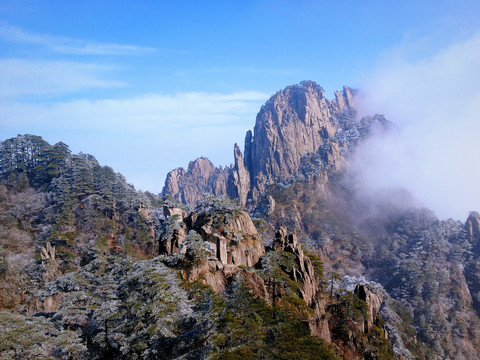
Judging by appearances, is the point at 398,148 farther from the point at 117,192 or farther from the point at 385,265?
the point at 117,192

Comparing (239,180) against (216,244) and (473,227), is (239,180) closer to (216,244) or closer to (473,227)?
(473,227)

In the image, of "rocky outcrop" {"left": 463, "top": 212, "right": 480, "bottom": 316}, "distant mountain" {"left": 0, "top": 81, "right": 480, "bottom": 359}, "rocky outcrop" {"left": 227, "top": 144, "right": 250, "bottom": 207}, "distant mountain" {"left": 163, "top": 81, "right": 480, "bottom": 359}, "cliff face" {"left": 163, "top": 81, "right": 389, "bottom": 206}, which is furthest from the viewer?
"rocky outcrop" {"left": 227, "top": 144, "right": 250, "bottom": 207}

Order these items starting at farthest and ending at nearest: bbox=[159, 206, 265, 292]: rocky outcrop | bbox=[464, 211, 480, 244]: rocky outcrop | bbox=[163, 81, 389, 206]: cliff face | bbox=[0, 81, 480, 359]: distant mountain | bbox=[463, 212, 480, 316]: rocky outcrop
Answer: bbox=[163, 81, 389, 206]: cliff face
bbox=[464, 211, 480, 244]: rocky outcrop
bbox=[463, 212, 480, 316]: rocky outcrop
bbox=[159, 206, 265, 292]: rocky outcrop
bbox=[0, 81, 480, 359]: distant mountain

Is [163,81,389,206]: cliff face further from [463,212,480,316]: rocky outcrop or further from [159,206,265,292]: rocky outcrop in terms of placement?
[159,206,265,292]: rocky outcrop

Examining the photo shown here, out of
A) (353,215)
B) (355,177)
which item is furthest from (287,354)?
(355,177)

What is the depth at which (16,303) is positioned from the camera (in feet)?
143

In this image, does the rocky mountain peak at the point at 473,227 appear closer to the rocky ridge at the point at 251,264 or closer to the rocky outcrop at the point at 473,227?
the rocky outcrop at the point at 473,227

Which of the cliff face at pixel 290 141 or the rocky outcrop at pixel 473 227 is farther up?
the cliff face at pixel 290 141

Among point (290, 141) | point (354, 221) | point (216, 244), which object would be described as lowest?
point (354, 221)

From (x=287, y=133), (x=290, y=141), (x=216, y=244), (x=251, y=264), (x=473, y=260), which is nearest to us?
(x=216, y=244)

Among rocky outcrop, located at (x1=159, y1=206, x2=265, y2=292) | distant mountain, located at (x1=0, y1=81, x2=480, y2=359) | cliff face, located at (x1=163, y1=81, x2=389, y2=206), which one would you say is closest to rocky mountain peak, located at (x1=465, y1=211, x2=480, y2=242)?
distant mountain, located at (x1=0, y1=81, x2=480, y2=359)

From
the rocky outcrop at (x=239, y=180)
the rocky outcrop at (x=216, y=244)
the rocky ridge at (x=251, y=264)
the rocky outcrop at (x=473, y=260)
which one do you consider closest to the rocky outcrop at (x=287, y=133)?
the rocky outcrop at (x=239, y=180)

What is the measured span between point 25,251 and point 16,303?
13629 millimetres

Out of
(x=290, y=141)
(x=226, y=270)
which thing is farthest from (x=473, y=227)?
(x=226, y=270)
